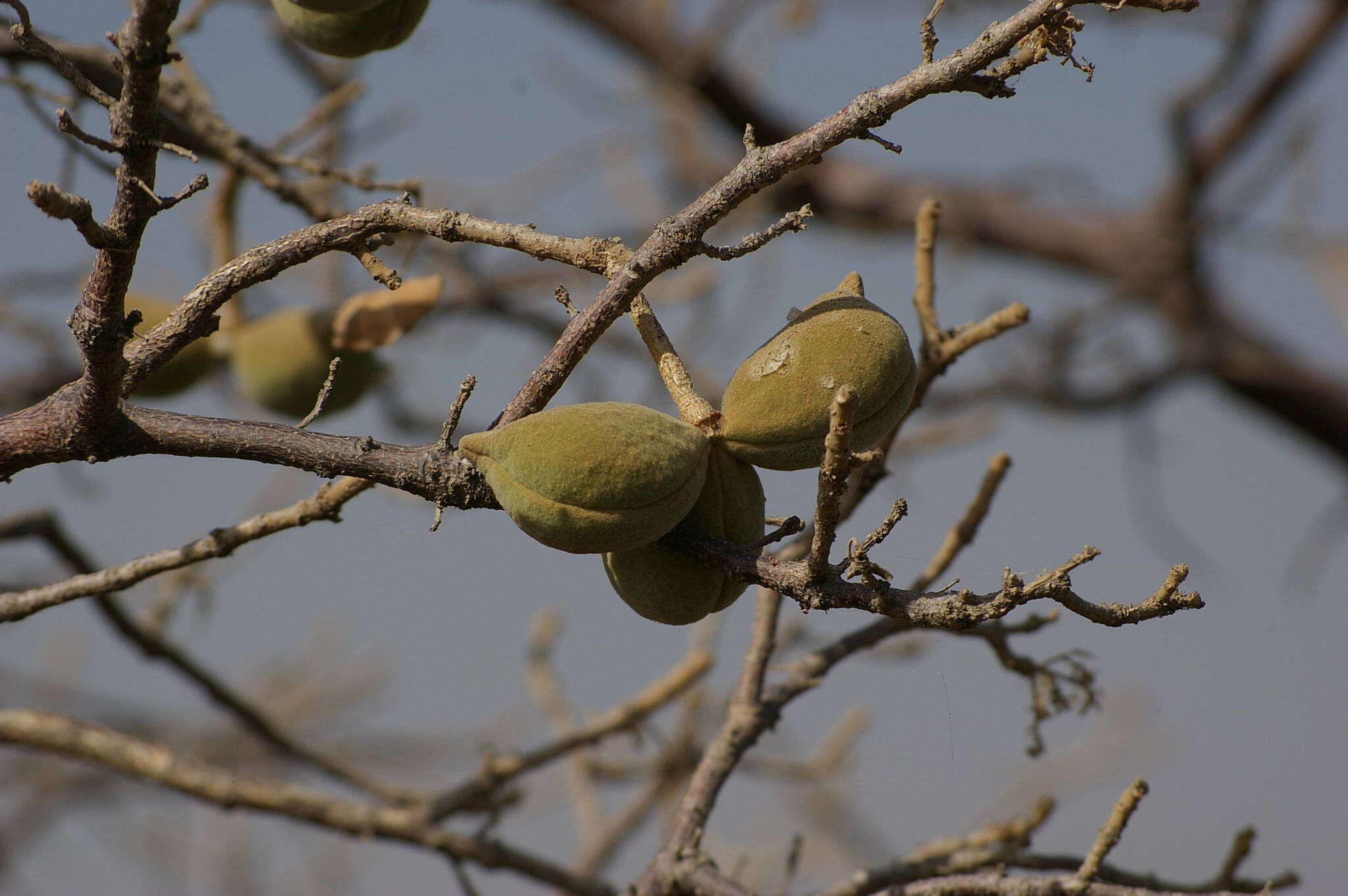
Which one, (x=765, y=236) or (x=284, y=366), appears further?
(x=284, y=366)

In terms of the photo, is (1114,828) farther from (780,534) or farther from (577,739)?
(577,739)

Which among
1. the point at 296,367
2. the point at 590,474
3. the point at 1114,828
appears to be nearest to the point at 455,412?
the point at 590,474

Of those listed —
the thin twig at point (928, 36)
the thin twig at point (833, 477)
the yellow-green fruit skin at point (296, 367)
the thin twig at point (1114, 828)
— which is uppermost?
the yellow-green fruit skin at point (296, 367)

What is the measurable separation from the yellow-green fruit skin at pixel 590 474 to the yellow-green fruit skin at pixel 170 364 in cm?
124

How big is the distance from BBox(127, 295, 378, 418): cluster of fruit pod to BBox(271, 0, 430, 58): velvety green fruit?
61 centimetres

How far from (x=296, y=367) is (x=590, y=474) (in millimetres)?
1316

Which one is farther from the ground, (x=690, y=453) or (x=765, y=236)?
(x=765, y=236)

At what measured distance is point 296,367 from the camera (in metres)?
2.11

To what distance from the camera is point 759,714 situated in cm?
171

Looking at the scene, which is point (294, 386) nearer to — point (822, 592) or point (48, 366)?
point (822, 592)

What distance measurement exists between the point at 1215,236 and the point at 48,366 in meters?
4.59

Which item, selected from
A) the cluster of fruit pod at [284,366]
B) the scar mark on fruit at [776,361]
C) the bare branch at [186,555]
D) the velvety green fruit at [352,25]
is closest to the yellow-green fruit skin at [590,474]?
the scar mark on fruit at [776,361]

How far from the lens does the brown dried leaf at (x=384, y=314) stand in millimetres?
1641

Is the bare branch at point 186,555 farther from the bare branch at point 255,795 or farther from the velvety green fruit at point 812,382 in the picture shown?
the bare branch at point 255,795
